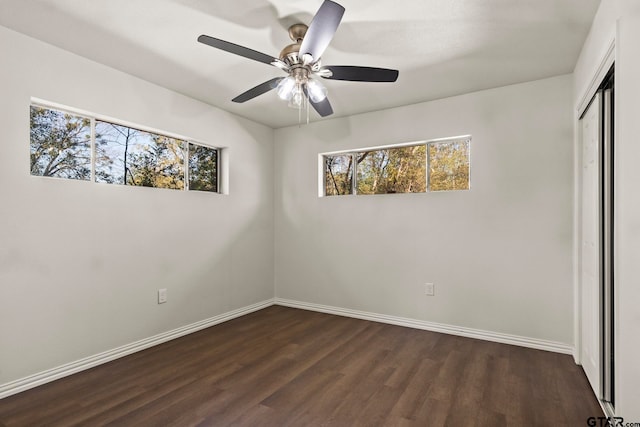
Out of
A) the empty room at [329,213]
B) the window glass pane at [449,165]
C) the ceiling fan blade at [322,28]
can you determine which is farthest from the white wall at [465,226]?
the ceiling fan blade at [322,28]

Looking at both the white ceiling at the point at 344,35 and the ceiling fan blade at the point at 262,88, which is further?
the ceiling fan blade at the point at 262,88

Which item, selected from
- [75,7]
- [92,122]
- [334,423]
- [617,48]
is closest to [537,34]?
[617,48]

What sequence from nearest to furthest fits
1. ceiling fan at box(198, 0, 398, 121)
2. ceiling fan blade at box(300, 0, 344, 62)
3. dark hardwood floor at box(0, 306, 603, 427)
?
ceiling fan blade at box(300, 0, 344, 62) < ceiling fan at box(198, 0, 398, 121) < dark hardwood floor at box(0, 306, 603, 427)

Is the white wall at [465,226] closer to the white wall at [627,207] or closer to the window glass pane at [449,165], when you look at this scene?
the window glass pane at [449,165]

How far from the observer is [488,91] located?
3393mm

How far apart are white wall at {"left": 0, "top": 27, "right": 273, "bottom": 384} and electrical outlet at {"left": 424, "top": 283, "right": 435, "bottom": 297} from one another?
215 centimetres

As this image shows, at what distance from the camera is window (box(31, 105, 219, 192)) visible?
2602 millimetres

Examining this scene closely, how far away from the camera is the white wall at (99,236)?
2.36m

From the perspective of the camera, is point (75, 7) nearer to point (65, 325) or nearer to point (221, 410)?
point (65, 325)

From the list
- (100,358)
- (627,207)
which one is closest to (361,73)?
(627,207)

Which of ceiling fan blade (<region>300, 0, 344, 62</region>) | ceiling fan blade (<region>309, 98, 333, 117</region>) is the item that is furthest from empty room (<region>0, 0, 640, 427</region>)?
ceiling fan blade (<region>309, 98, 333, 117</region>)

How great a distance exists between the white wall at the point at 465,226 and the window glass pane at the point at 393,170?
15 centimetres

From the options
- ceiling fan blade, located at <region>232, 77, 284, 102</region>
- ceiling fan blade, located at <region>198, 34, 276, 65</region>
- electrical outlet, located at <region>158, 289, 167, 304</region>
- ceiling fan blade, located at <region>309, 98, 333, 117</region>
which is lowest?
electrical outlet, located at <region>158, 289, 167, 304</region>

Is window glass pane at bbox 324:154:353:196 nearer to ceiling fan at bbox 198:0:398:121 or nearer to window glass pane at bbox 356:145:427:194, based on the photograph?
window glass pane at bbox 356:145:427:194
